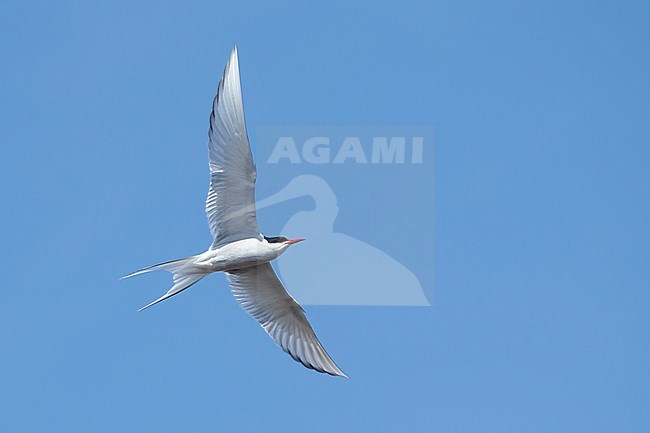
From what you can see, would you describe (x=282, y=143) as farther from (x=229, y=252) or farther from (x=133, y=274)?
(x=133, y=274)

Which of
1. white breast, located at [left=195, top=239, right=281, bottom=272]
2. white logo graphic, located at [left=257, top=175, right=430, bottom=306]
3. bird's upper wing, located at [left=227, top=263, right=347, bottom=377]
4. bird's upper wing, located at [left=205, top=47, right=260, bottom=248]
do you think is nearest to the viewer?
bird's upper wing, located at [left=205, top=47, right=260, bottom=248]

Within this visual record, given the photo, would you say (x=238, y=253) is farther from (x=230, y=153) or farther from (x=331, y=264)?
(x=331, y=264)

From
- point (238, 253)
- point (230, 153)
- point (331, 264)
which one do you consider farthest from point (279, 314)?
point (230, 153)

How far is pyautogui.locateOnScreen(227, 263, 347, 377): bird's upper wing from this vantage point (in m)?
10.2

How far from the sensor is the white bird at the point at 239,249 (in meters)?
9.28

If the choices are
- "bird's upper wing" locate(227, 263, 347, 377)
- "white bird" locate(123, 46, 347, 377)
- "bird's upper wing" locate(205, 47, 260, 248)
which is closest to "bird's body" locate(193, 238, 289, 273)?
"white bird" locate(123, 46, 347, 377)

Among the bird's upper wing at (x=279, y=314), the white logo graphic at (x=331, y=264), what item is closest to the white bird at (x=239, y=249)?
the bird's upper wing at (x=279, y=314)

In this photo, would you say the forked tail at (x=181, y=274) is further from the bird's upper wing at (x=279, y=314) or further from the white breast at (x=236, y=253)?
the bird's upper wing at (x=279, y=314)

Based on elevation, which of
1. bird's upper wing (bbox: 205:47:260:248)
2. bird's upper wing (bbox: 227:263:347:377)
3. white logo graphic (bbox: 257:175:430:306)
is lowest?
bird's upper wing (bbox: 227:263:347:377)

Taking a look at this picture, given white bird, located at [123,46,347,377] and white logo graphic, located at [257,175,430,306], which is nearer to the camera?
white bird, located at [123,46,347,377]

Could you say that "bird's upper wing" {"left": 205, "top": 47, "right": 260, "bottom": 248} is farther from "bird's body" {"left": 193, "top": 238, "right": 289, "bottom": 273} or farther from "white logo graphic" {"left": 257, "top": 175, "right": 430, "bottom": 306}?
"white logo graphic" {"left": 257, "top": 175, "right": 430, "bottom": 306}

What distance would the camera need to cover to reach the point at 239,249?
31.5ft

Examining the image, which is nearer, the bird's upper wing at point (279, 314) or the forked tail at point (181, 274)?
the forked tail at point (181, 274)

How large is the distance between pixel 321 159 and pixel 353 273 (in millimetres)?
1027
